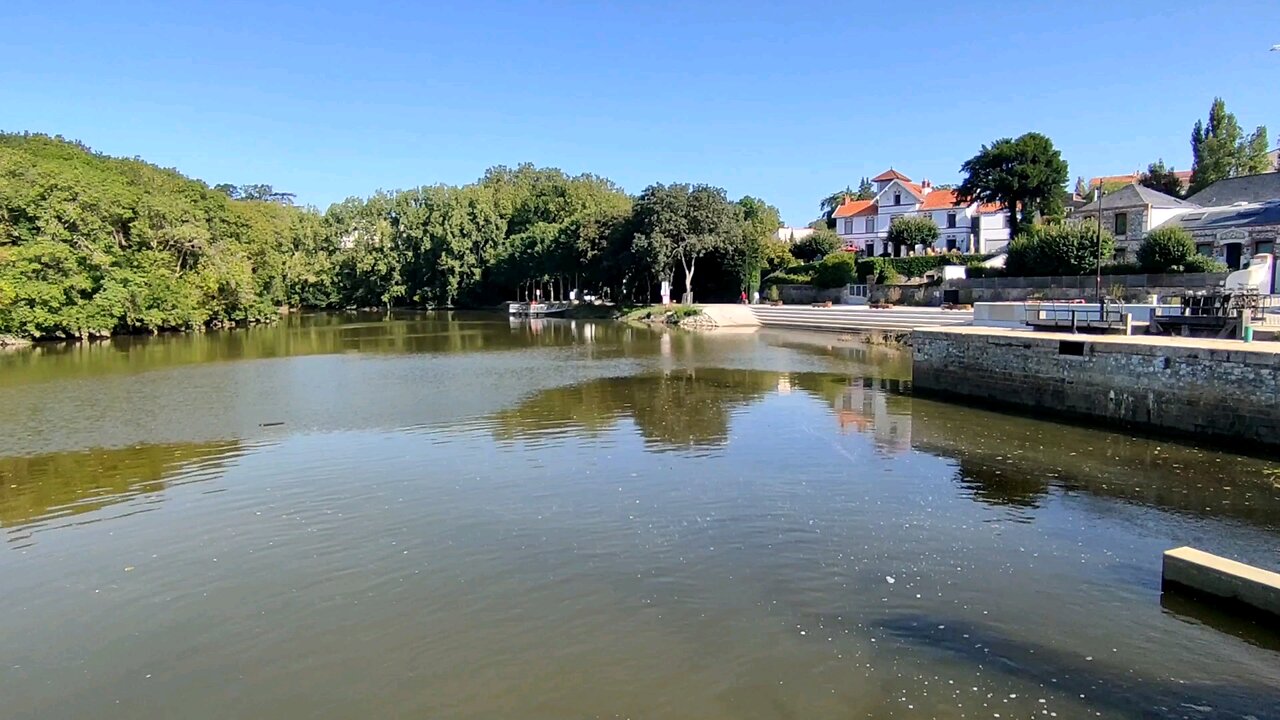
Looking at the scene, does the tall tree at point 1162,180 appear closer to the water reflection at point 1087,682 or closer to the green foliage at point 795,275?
the green foliage at point 795,275

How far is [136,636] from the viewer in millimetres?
7922

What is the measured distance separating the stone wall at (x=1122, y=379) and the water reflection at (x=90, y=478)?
63.2 ft

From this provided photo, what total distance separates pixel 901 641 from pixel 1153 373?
13696 mm

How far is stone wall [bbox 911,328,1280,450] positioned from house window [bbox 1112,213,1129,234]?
35192 millimetres

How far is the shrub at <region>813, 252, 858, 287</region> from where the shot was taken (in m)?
57.2

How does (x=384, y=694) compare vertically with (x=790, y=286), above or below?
below

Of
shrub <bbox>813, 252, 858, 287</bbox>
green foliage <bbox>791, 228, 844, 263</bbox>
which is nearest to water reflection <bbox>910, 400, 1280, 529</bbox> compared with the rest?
shrub <bbox>813, 252, 858, 287</bbox>

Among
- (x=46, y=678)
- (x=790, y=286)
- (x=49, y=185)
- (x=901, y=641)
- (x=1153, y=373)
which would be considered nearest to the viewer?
(x=46, y=678)

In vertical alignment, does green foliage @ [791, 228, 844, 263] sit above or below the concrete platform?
above

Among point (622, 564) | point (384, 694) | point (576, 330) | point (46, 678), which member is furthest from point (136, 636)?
point (576, 330)

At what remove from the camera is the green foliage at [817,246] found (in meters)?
64.8

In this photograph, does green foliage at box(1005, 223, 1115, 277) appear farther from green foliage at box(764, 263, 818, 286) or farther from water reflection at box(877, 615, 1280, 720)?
water reflection at box(877, 615, 1280, 720)

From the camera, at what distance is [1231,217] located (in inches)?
1754

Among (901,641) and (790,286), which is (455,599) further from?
(790,286)
